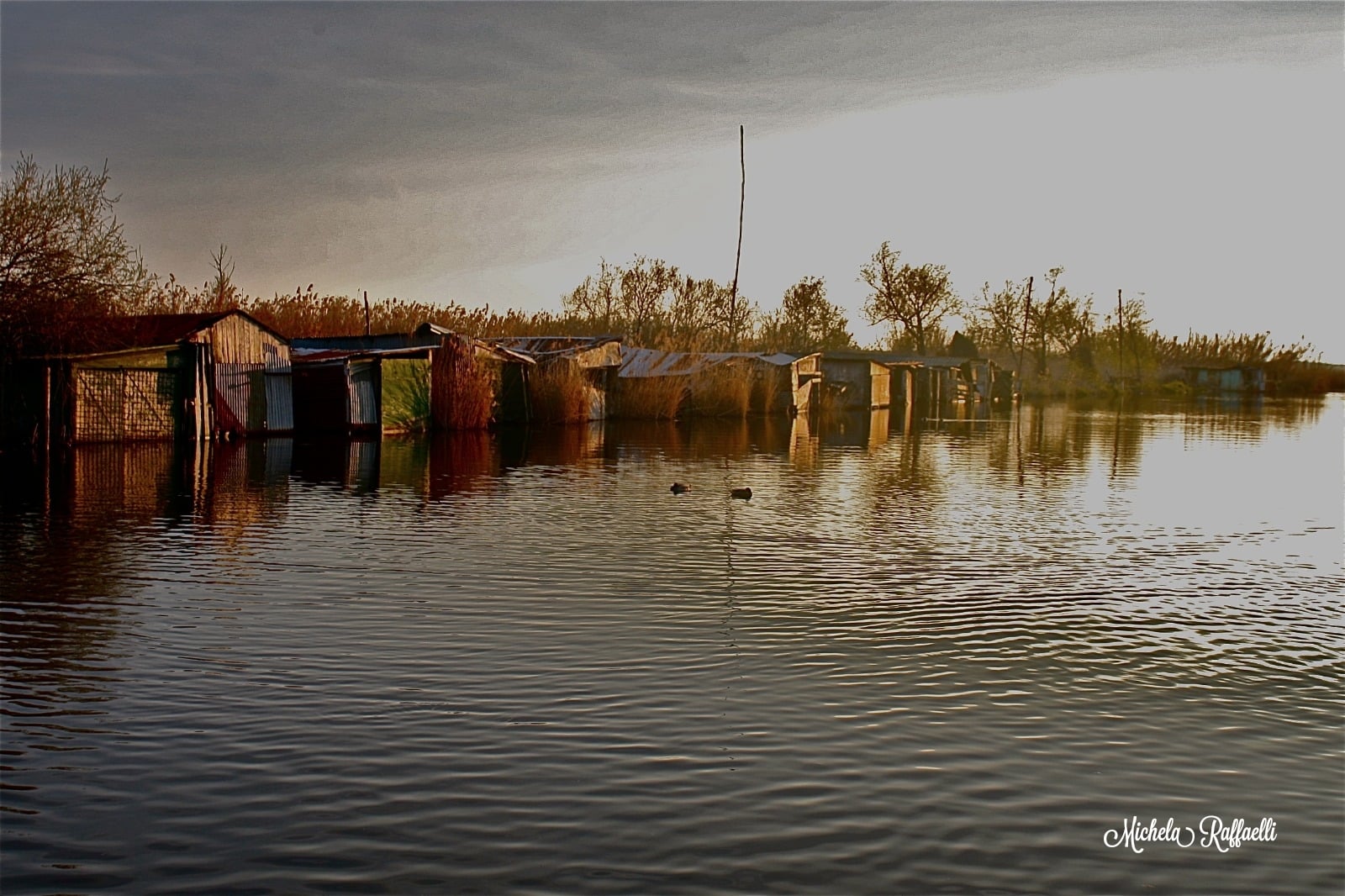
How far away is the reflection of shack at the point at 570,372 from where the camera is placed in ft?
147

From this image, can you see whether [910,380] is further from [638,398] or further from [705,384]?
[638,398]

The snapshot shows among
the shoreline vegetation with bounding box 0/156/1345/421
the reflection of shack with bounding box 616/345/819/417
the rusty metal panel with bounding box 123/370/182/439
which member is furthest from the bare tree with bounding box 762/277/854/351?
the rusty metal panel with bounding box 123/370/182/439

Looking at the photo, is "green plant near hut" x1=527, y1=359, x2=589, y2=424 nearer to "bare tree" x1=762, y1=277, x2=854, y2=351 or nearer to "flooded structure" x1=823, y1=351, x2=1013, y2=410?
"flooded structure" x1=823, y1=351, x2=1013, y2=410

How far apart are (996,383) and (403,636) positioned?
316ft

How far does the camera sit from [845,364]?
68188mm

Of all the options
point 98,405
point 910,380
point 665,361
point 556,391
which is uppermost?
point 665,361

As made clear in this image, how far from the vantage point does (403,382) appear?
38188 mm

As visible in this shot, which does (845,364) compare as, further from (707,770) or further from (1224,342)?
(1224,342)

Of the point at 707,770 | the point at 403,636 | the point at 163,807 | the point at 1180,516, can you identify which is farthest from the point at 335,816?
the point at 1180,516

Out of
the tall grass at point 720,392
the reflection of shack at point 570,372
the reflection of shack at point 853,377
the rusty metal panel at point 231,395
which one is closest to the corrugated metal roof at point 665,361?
the tall grass at point 720,392

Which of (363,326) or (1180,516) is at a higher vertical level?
(363,326)
